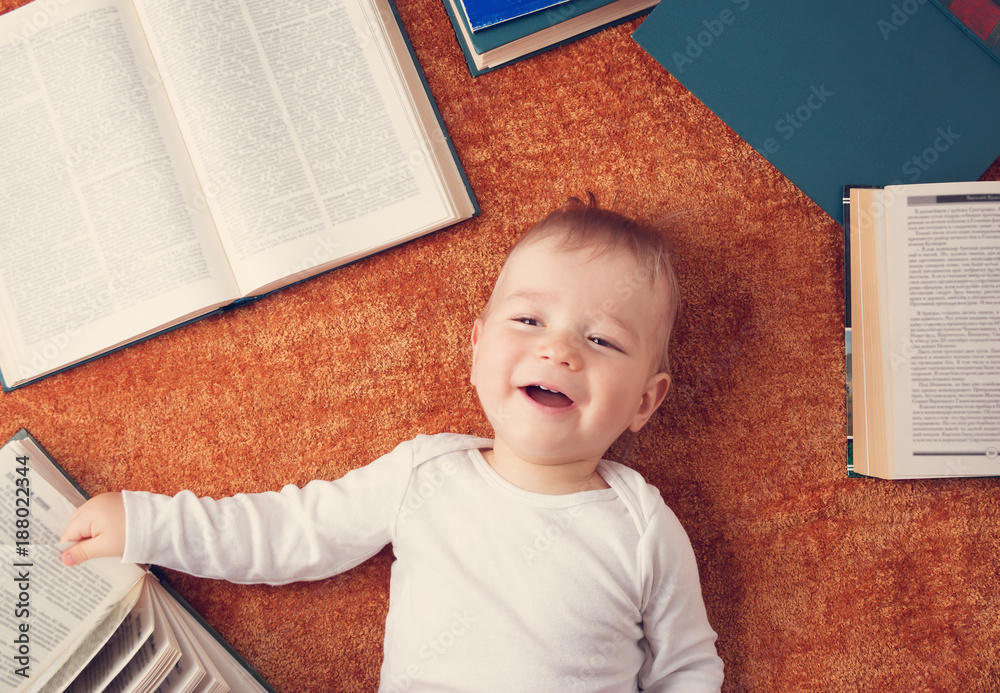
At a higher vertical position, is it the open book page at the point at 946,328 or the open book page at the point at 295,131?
the open book page at the point at 295,131

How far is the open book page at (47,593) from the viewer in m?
0.87

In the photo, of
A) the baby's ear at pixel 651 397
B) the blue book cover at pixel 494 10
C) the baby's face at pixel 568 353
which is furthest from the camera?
the blue book cover at pixel 494 10

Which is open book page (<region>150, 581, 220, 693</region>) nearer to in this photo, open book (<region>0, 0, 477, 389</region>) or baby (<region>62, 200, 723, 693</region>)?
baby (<region>62, 200, 723, 693</region>)

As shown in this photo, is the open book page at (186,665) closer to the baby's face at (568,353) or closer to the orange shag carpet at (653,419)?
the orange shag carpet at (653,419)

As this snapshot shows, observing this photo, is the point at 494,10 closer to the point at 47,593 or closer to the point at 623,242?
the point at 623,242

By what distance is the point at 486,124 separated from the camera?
1098 millimetres

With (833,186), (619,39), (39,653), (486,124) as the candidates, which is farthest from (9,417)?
(833,186)

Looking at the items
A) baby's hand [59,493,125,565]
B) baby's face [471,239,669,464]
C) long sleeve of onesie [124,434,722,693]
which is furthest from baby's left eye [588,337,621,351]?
baby's hand [59,493,125,565]

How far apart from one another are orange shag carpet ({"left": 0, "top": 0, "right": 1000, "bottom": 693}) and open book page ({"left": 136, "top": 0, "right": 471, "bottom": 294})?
2.9 inches

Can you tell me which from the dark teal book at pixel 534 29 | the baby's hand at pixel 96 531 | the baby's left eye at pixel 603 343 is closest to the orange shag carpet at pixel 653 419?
the dark teal book at pixel 534 29

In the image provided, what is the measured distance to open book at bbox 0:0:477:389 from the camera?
1009 millimetres

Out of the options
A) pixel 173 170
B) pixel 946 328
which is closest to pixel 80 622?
pixel 173 170

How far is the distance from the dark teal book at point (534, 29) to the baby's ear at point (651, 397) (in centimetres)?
61

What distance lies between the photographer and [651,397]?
93cm
